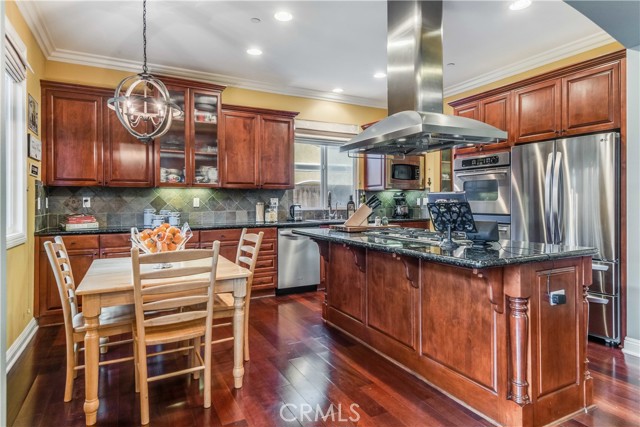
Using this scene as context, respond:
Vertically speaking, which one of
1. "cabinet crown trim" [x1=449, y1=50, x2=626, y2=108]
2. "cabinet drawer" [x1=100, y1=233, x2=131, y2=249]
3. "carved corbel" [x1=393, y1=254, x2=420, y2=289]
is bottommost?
"carved corbel" [x1=393, y1=254, x2=420, y2=289]

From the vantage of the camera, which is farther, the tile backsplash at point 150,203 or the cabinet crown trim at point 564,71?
the tile backsplash at point 150,203

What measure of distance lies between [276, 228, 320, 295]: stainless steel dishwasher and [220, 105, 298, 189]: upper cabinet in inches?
32.1

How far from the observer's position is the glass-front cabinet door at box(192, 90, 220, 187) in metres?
4.66

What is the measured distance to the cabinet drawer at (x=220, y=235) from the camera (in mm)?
4441

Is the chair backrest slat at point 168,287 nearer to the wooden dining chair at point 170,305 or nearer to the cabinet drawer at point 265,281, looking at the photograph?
the wooden dining chair at point 170,305

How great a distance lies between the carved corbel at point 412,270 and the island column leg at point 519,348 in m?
0.67

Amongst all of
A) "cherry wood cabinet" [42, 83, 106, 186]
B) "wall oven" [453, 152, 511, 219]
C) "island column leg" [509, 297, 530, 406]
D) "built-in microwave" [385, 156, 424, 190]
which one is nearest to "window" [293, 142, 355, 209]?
"built-in microwave" [385, 156, 424, 190]

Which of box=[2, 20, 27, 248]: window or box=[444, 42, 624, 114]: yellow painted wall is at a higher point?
box=[444, 42, 624, 114]: yellow painted wall

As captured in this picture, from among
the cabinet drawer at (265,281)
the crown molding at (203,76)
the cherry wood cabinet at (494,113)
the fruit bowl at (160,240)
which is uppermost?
the crown molding at (203,76)

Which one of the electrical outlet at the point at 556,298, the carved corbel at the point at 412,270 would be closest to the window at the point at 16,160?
the carved corbel at the point at 412,270

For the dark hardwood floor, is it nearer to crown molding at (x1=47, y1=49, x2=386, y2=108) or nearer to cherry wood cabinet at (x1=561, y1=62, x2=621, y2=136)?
cherry wood cabinet at (x1=561, y1=62, x2=621, y2=136)

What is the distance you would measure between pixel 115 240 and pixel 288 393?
2720 millimetres

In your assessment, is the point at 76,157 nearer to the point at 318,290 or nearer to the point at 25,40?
the point at 25,40

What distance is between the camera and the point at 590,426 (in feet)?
6.62
